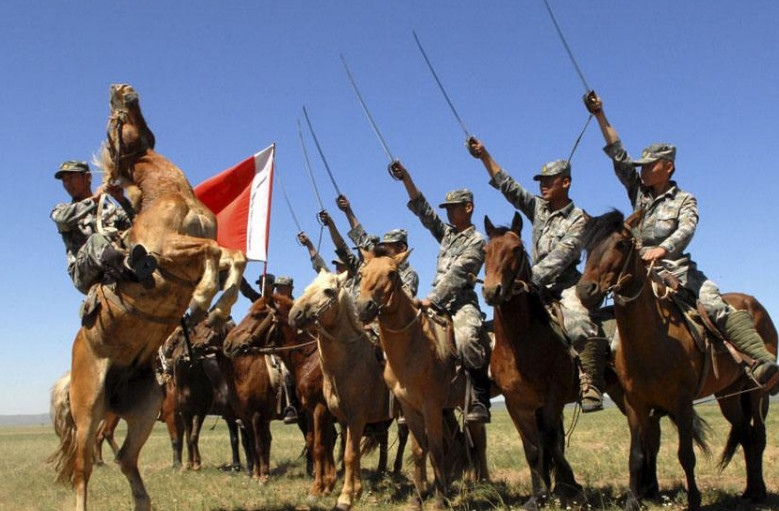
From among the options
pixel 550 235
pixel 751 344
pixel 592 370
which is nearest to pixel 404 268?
pixel 550 235

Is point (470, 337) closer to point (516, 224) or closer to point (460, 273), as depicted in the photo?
point (460, 273)

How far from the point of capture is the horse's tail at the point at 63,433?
891 centimetres

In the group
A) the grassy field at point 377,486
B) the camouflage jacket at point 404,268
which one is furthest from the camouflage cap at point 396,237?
the grassy field at point 377,486

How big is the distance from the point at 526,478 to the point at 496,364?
15.7 ft

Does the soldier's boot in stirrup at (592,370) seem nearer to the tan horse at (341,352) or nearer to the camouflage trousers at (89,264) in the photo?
the tan horse at (341,352)

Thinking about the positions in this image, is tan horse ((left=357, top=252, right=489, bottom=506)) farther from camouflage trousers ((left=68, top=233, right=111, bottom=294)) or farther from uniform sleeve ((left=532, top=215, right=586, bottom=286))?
camouflage trousers ((left=68, top=233, right=111, bottom=294))

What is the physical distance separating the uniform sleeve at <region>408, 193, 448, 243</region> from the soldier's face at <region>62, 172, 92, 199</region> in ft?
14.8

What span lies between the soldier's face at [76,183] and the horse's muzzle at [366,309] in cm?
361

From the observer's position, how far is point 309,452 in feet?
47.3

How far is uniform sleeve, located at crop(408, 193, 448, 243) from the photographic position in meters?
11.4

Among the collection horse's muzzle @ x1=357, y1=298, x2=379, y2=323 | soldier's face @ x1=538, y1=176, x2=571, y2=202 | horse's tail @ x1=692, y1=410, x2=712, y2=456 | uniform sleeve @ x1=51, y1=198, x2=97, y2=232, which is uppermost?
soldier's face @ x1=538, y1=176, x2=571, y2=202

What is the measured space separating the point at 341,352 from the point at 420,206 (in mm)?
2445

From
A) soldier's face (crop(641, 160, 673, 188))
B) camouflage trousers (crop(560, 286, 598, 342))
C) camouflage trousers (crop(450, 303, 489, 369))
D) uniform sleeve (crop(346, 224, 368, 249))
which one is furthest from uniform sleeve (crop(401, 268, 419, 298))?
soldier's face (crop(641, 160, 673, 188))

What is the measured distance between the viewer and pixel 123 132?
8.52 m
